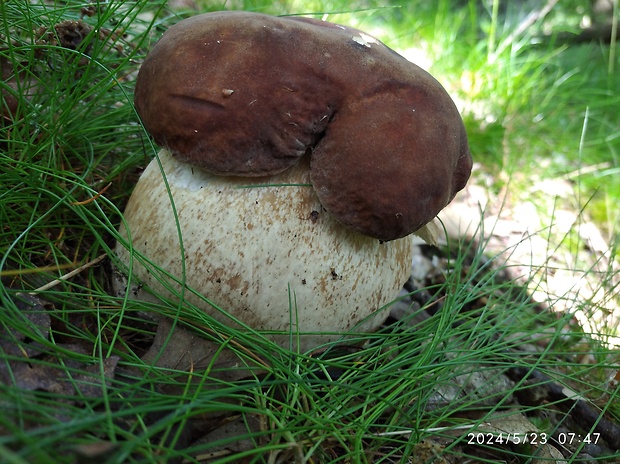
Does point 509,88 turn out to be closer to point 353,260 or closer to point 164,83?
point 353,260

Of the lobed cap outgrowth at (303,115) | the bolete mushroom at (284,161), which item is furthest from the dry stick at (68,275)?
the lobed cap outgrowth at (303,115)

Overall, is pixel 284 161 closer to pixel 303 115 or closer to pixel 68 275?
pixel 303 115

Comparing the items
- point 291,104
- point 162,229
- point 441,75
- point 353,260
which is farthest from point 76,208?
point 441,75

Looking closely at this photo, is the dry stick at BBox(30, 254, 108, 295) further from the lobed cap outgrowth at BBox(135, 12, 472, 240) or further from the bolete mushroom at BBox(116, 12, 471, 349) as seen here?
the lobed cap outgrowth at BBox(135, 12, 472, 240)

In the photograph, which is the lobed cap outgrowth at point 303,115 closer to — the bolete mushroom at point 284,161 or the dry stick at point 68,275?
the bolete mushroom at point 284,161

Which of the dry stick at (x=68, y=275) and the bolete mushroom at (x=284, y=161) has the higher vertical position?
the bolete mushroom at (x=284, y=161)

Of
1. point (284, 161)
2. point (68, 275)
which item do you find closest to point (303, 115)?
point (284, 161)

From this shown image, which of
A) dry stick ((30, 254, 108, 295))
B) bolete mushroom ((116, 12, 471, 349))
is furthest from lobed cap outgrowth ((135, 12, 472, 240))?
dry stick ((30, 254, 108, 295))
